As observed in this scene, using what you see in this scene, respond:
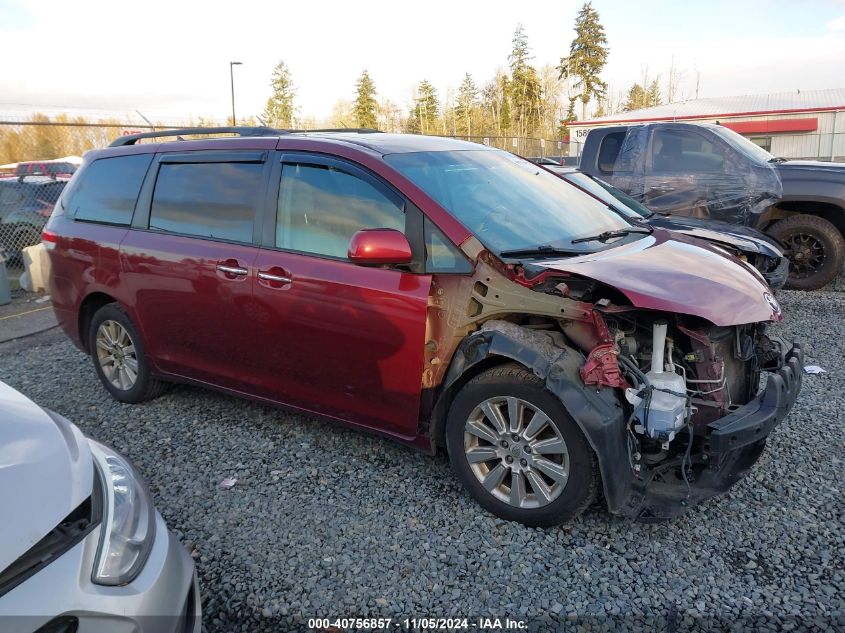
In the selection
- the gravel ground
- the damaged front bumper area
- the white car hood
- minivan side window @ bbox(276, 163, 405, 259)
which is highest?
minivan side window @ bbox(276, 163, 405, 259)

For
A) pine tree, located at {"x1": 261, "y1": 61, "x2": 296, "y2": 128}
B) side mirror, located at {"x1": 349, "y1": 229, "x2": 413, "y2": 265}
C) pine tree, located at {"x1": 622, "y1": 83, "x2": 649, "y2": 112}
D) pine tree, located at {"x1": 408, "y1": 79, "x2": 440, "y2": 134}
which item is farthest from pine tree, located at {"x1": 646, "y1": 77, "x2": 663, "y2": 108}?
side mirror, located at {"x1": 349, "y1": 229, "x2": 413, "y2": 265}

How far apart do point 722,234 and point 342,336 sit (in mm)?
3827

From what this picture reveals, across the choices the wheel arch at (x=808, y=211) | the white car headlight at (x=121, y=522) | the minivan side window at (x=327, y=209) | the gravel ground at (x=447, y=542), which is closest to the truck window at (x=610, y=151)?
the wheel arch at (x=808, y=211)

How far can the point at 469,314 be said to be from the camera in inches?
118

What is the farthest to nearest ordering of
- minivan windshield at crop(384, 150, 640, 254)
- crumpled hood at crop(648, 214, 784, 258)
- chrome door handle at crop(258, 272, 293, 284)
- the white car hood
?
crumpled hood at crop(648, 214, 784, 258), chrome door handle at crop(258, 272, 293, 284), minivan windshield at crop(384, 150, 640, 254), the white car hood

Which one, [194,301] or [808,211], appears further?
[808,211]

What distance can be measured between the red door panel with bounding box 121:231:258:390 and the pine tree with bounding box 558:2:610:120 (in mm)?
52816

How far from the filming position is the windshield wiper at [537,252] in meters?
3.06

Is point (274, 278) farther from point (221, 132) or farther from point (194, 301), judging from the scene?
point (221, 132)

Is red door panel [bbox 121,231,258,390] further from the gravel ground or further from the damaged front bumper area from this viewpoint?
the damaged front bumper area

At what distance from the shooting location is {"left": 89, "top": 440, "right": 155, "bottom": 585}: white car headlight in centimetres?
178

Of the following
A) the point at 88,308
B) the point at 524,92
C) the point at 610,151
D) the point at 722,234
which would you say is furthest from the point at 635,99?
the point at 88,308

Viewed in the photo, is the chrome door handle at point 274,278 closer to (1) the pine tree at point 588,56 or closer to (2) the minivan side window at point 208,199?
(2) the minivan side window at point 208,199

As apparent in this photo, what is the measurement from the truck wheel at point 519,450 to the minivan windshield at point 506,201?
0.69 meters
